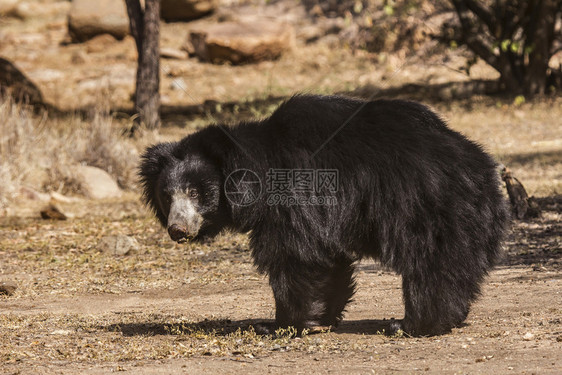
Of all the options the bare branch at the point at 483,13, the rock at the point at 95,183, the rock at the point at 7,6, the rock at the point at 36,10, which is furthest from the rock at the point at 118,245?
the rock at the point at 7,6

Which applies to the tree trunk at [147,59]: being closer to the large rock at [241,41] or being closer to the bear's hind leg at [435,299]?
the large rock at [241,41]

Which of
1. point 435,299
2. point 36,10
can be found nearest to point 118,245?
point 435,299

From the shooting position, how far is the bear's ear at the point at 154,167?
4.25 metres

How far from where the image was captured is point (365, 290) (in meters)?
5.28

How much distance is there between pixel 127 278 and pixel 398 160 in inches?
107

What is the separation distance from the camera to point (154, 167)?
4.33 meters

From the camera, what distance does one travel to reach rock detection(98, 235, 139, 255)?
265 inches

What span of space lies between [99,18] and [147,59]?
249 inches

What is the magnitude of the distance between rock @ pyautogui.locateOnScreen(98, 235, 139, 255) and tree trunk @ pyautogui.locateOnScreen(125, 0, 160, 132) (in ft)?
13.5

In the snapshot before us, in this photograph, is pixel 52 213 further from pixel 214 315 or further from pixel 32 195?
pixel 214 315

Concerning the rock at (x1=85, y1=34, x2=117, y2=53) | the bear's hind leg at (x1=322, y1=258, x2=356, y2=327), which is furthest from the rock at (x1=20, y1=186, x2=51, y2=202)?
the rock at (x1=85, y1=34, x2=117, y2=53)

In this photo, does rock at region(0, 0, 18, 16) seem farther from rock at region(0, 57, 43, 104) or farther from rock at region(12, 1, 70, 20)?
rock at region(0, 57, 43, 104)

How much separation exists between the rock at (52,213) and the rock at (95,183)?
1061 millimetres

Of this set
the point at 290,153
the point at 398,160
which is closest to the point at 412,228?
the point at 398,160
